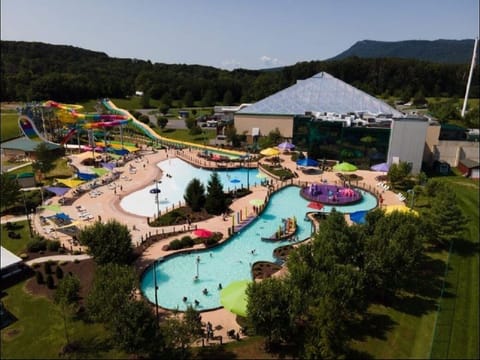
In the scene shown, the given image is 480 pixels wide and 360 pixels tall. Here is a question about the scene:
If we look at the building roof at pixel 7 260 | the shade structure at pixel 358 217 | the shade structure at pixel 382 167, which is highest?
the shade structure at pixel 382 167

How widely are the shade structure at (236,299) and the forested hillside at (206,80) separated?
302 ft

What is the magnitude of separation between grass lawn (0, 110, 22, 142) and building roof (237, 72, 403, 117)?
1640 inches

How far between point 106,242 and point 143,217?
1106 cm

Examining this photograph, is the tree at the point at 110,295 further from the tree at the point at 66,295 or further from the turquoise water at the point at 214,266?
the turquoise water at the point at 214,266

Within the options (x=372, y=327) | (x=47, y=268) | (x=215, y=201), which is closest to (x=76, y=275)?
(x=47, y=268)

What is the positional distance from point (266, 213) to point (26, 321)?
22.5 m

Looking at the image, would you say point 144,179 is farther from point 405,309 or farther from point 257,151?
point 405,309

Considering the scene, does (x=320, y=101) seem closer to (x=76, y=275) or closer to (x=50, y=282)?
(x=76, y=275)

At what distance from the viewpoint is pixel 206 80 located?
12438cm

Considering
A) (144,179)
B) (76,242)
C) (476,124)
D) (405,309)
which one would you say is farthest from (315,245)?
(476,124)

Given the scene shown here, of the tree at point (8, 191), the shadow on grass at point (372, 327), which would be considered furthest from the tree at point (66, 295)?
the tree at point (8, 191)

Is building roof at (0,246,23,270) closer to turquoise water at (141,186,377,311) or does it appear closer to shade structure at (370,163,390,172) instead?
turquoise water at (141,186,377,311)

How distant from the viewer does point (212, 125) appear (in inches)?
3241

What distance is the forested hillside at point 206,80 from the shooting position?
99500 mm
